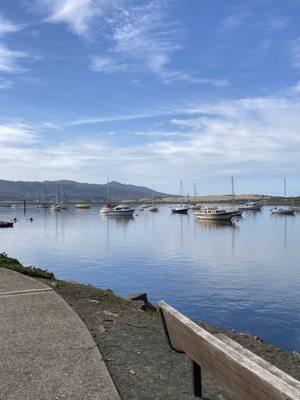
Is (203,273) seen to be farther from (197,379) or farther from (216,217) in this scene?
(216,217)

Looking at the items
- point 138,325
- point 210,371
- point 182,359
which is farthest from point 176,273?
point 210,371

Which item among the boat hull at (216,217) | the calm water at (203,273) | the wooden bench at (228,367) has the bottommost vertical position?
the calm water at (203,273)

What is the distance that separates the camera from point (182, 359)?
7441mm

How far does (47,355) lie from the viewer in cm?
694

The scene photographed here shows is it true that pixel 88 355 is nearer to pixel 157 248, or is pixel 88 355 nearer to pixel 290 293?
pixel 290 293

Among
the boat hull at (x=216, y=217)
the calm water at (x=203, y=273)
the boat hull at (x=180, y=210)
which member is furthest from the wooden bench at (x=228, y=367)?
the boat hull at (x=180, y=210)

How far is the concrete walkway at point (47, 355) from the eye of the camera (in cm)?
568

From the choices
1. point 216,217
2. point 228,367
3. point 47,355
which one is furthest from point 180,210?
point 228,367

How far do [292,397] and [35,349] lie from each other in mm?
4746

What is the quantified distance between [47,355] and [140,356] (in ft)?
4.61

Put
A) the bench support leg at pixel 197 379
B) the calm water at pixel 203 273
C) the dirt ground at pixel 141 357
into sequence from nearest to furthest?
the bench support leg at pixel 197 379 < the dirt ground at pixel 141 357 < the calm water at pixel 203 273

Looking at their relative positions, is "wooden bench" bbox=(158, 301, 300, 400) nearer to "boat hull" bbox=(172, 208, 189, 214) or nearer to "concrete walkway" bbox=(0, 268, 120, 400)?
"concrete walkway" bbox=(0, 268, 120, 400)

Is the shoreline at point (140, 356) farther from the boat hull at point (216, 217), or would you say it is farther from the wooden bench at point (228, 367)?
the boat hull at point (216, 217)

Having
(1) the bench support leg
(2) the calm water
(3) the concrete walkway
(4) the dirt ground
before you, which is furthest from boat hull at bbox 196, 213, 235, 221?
(1) the bench support leg
